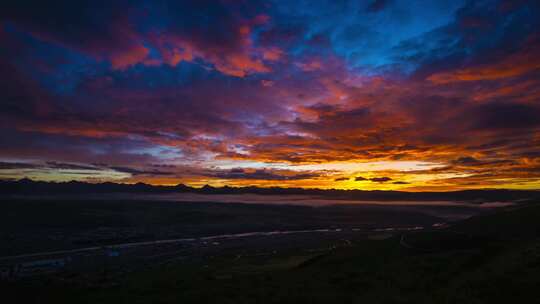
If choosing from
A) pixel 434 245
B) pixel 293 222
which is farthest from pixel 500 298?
pixel 293 222

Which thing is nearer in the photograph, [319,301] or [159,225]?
[319,301]

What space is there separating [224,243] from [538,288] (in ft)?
339

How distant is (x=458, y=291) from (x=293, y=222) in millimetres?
165345

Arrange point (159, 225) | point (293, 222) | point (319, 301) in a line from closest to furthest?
point (319, 301)
point (159, 225)
point (293, 222)

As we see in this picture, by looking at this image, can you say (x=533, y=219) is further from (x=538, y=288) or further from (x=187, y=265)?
(x=187, y=265)

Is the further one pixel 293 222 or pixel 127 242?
pixel 293 222

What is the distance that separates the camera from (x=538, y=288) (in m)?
20.3

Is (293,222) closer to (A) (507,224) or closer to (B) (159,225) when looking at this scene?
(B) (159,225)

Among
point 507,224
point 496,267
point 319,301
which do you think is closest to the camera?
point 319,301

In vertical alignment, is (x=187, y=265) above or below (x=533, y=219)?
below

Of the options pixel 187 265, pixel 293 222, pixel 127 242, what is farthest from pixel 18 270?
pixel 293 222

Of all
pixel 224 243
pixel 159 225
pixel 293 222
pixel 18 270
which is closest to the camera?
pixel 18 270

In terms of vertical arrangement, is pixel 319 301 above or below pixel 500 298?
below

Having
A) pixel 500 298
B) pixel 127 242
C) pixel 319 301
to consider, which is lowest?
pixel 127 242
